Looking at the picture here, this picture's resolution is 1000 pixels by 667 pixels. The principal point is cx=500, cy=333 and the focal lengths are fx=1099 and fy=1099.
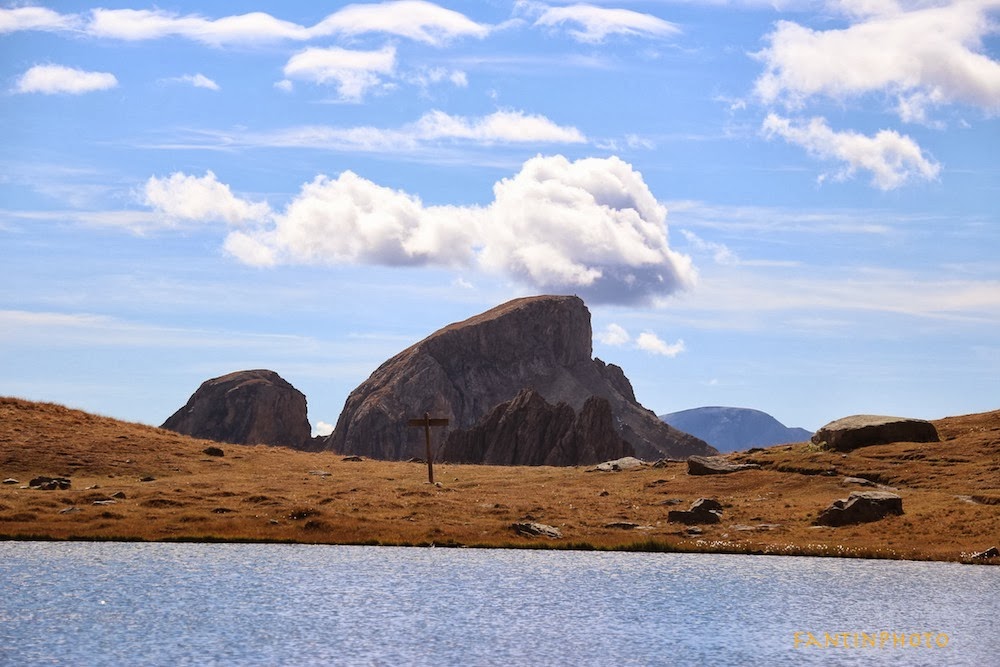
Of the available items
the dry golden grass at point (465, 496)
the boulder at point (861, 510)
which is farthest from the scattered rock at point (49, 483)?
the boulder at point (861, 510)

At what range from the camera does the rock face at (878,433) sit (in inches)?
3191

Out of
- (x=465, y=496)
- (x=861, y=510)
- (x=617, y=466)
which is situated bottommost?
(x=861, y=510)

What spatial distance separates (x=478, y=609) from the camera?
104 feet

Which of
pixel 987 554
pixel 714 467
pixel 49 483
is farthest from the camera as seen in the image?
pixel 714 467

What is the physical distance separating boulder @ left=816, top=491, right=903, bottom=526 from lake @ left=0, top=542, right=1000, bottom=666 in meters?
9.87

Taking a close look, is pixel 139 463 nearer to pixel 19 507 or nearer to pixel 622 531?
pixel 19 507

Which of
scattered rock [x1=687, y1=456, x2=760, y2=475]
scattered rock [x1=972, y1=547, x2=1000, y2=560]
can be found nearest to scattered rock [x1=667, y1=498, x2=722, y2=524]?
scattered rock [x1=972, y1=547, x2=1000, y2=560]

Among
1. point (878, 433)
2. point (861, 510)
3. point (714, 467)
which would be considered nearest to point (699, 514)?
point (861, 510)

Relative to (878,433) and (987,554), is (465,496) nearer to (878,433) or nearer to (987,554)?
(878,433)

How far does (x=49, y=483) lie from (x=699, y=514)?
3813 cm

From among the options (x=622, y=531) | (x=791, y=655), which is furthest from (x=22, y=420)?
(x=791, y=655)

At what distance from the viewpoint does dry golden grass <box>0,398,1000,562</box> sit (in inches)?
2104

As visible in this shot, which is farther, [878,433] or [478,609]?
[878,433]

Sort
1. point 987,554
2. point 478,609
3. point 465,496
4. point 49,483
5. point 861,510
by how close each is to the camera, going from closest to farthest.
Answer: point 478,609
point 987,554
point 861,510
point 49,483
point 465,496
